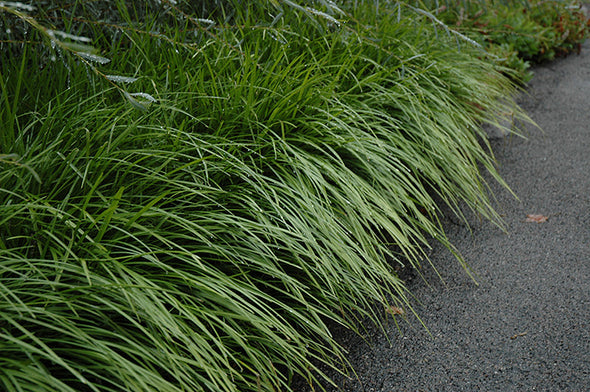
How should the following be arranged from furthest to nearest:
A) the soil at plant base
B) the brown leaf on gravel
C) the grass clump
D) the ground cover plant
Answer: the grass clump < the brown leaf on gravel < the soil at plant base < the ground cover plant

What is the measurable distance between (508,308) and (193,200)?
1.42 m

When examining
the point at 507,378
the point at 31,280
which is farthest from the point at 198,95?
the point at 507,378

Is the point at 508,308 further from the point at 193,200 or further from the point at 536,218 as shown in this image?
the point at 193,200

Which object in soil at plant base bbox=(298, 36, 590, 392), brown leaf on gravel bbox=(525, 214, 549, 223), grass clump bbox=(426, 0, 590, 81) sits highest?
grass clump bbox=(426, 0, 590, 81)

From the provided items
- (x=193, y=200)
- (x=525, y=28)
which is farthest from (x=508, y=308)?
(x=525, y=28)

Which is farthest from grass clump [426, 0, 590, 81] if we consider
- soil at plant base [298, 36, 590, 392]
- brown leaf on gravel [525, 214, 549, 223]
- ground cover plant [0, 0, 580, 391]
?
brown leaf on gravel [525, 214, 549, 223]

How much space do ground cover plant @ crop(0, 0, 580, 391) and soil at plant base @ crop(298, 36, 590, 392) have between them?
14 centimetres

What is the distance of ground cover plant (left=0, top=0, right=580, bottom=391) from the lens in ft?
4.85

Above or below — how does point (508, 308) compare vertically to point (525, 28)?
below

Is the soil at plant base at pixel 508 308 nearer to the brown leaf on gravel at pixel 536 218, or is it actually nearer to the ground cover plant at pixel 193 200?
the brown leaf on gravel at pixel 536 218

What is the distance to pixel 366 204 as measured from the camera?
2244mm

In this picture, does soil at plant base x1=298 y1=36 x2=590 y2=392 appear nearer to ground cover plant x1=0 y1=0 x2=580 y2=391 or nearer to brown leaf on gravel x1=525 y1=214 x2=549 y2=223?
brown leaf on gravel x1=525 y1=214 x2=549 y2=223

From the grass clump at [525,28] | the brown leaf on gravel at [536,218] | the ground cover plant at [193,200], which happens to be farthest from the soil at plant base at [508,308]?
the grass clump at [525,28]

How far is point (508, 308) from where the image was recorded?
7.71 feet
